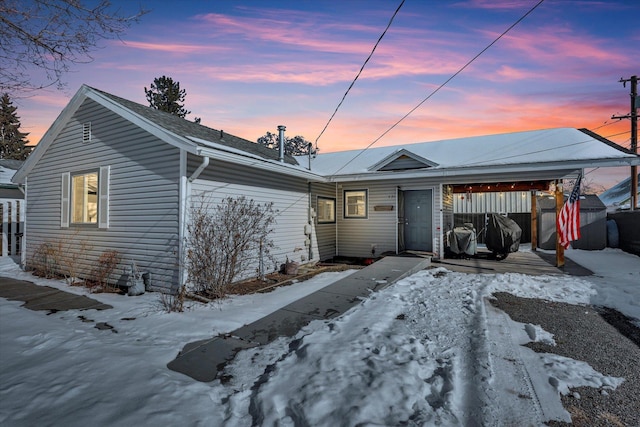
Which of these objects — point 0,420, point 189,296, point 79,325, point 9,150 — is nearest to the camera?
point 0,420

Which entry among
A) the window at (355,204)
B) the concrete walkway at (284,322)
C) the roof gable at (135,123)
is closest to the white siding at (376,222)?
the window at (355,204)

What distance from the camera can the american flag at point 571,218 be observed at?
7.44 metres

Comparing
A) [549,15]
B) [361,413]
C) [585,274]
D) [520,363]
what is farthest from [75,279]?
[585,274]

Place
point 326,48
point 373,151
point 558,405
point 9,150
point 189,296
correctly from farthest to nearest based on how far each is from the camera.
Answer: point 9,150, point 373,151, point 326,48, point 189,296, point 558,405

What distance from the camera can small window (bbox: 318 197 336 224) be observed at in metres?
10.5

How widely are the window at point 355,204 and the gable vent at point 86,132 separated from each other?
766cm

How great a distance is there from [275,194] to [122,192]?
11.6ft

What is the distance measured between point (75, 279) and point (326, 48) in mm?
8230

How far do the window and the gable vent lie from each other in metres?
7.66

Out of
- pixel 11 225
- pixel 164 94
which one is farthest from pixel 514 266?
pixel 164 94

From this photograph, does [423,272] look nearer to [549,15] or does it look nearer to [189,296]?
[189,296]

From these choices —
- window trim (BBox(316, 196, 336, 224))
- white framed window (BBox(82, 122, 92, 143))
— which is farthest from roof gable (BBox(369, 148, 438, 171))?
white framed window (BBox(82, 122, 92, 143))

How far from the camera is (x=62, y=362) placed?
120 inches

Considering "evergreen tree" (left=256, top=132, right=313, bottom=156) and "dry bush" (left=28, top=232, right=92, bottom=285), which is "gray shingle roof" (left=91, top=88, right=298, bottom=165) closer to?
"dry bush" (left=28, top=232, right=92, bottom=285)
